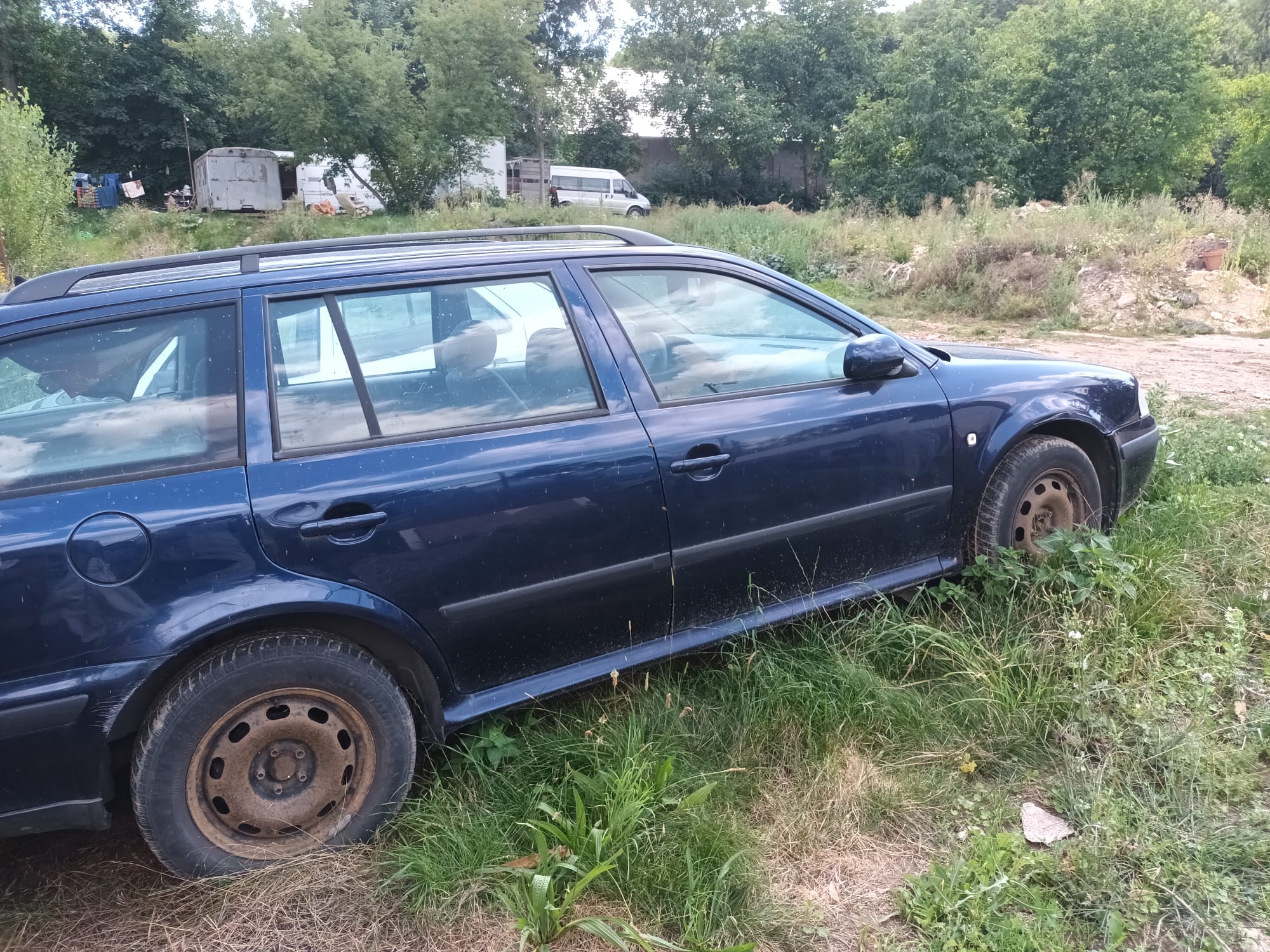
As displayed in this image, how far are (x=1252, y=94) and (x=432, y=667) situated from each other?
1860 inches

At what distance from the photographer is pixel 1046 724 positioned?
284 centimetres

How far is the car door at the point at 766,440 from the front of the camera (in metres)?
2.88

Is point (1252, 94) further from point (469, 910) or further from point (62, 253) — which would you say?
point (469, 910)

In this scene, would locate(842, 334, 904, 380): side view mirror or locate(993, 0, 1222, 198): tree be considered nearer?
locate(842, 334, 904, 380): side view mirror

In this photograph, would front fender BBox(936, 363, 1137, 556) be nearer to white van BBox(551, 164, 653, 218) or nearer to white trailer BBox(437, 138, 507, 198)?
white trailer BBox(437, 138, 507, 198)

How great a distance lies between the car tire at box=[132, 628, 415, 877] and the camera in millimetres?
2213

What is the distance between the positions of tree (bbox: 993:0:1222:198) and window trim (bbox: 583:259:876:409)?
33.1 m

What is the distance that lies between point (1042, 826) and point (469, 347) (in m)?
2.21

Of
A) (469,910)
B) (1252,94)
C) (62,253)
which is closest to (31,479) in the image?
(469,910)

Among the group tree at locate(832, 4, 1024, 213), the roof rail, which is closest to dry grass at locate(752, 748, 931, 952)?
the roof rail

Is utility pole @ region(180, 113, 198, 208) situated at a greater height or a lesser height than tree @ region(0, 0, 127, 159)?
lesser

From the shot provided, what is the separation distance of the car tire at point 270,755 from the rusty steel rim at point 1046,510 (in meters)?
2.51

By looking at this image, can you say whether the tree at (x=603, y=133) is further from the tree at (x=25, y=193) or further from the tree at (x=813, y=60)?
the tree at (x=25, y=193)

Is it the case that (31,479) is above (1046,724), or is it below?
above
